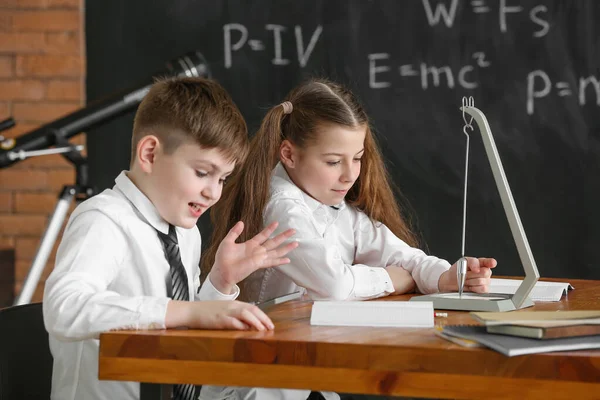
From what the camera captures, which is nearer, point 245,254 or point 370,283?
point 245,254

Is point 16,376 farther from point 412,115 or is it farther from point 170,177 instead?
point 412,115

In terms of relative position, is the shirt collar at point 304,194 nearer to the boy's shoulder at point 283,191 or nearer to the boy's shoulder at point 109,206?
the boy's shoulder at point 283,191

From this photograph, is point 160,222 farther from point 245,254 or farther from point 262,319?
point 262,319

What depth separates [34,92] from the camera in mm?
3129

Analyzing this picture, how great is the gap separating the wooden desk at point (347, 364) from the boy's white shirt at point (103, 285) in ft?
0.18

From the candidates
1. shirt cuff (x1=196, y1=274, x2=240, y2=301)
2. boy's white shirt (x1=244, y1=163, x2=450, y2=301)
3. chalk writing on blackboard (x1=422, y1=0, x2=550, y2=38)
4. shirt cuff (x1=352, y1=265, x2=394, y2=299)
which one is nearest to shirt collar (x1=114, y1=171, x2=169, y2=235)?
shirt cuff (x1=196, y1=274, x2=240, y2=301)

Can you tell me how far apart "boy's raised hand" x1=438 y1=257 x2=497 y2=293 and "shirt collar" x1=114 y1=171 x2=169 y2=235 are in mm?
606

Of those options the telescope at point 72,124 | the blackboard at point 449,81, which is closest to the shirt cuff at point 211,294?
the telescope at point 72,124

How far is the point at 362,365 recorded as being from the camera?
1.00m

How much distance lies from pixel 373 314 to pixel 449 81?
71.1 inches

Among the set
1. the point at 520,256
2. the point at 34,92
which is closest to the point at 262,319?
the point at 520,256

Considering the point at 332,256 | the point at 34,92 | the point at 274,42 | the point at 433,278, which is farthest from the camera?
the point at 34,92

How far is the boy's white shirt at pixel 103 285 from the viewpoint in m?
1.11

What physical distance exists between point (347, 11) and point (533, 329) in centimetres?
213
